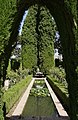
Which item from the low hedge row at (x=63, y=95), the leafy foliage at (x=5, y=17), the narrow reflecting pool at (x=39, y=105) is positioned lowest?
the narrow reflecting pool at (x=39, y=105)

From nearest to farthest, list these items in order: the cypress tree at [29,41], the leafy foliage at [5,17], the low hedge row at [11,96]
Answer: the leafy foliage at [5,17] < the low hedge row at [11,96] < the cypress tree at [29,41]

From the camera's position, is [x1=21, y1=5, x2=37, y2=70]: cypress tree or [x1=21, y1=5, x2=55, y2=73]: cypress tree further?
[x1=21, y1=5, x2=37, y2=70]: cypress tree

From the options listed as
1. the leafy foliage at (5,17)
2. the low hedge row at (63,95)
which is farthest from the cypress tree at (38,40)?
the leafy foliage at (5,17)

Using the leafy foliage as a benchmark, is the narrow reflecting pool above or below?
below

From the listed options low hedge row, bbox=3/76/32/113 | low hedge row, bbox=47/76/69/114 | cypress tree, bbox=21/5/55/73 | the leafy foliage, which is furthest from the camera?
cypress tree, bbox=21/5/55/73

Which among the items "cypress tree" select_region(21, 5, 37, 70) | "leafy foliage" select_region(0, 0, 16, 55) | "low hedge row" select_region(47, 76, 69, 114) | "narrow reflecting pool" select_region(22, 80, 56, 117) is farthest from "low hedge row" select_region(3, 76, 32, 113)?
"cypress tree" select_region(21, 5, 37, 70)

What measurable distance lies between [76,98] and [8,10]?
202 cm

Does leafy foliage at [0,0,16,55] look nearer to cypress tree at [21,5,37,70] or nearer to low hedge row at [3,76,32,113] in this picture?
low hedge row at [3,76,32,113]

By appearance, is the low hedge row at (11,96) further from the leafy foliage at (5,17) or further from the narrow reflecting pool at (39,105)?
the leafy foliage at (5,17)

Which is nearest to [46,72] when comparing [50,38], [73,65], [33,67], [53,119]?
[33,67]

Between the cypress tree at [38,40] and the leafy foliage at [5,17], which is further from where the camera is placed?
the cypress tree at [38,40]

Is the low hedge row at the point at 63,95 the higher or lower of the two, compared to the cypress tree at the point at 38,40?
lower

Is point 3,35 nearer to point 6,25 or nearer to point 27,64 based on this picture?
point 6,25

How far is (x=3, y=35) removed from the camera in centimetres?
468
